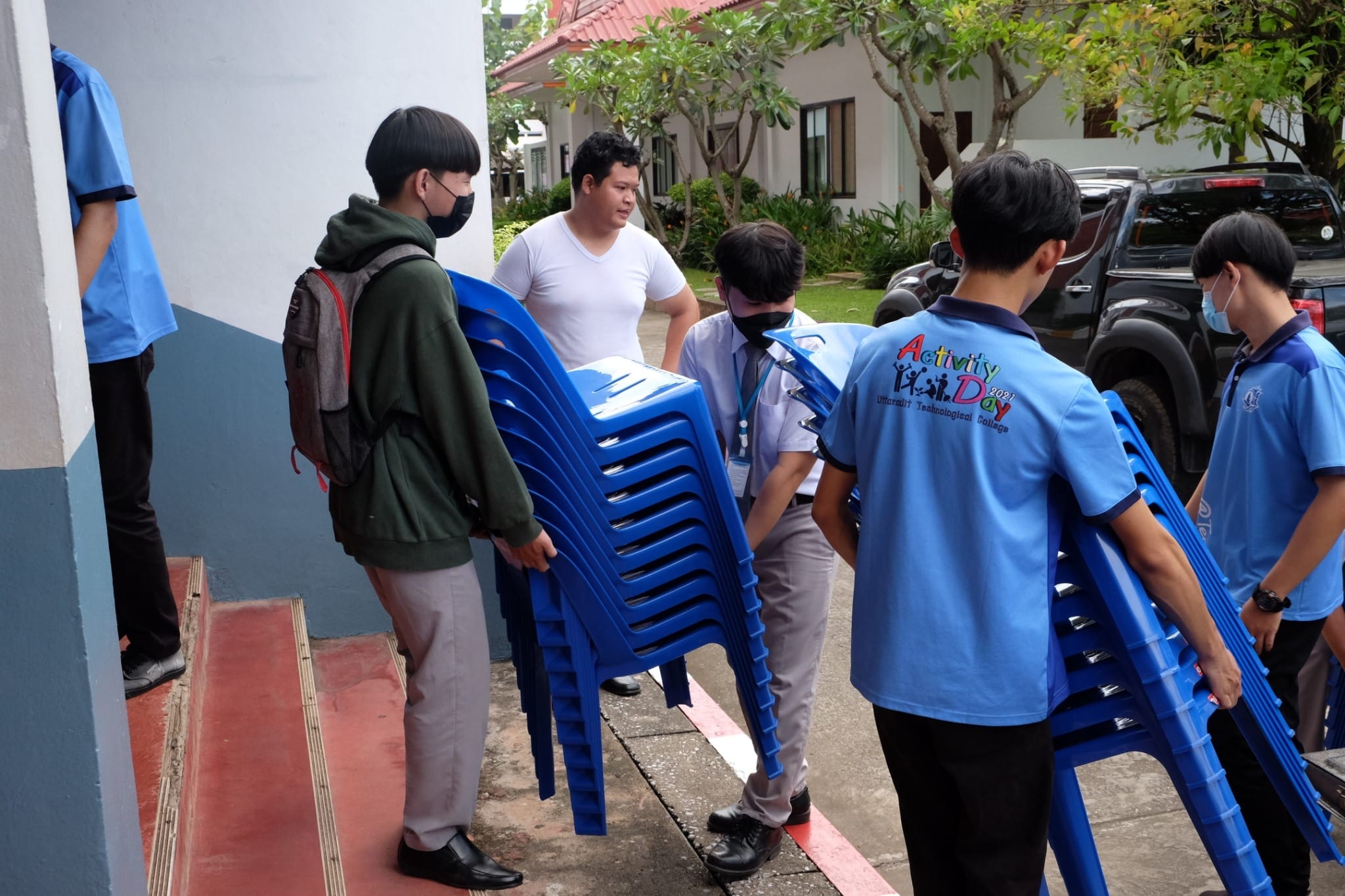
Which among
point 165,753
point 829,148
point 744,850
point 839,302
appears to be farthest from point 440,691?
point 829,148

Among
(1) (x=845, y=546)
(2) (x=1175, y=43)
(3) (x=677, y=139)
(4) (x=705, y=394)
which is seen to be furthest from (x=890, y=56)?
(3) (x=677, y=139)

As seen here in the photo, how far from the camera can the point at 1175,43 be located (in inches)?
399

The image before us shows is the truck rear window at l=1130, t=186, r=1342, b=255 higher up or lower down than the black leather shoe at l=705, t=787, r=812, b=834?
higher up

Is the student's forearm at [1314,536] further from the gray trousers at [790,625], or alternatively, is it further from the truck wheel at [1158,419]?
the truck wheel at [1158,419]

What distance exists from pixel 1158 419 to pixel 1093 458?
17.3ft

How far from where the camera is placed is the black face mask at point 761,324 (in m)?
3.29

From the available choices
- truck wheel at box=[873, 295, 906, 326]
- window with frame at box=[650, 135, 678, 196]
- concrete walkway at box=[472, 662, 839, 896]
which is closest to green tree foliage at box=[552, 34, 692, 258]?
window with frame at box=[650, 135, 678, 196]

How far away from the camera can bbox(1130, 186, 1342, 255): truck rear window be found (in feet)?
25.0

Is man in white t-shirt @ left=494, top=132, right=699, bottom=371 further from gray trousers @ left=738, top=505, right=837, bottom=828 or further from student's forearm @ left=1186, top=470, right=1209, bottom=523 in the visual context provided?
student's forearm @ left=1186, top=470, right=1209, bottom=523

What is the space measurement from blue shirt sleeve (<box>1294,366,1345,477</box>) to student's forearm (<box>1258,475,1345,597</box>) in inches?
1.4

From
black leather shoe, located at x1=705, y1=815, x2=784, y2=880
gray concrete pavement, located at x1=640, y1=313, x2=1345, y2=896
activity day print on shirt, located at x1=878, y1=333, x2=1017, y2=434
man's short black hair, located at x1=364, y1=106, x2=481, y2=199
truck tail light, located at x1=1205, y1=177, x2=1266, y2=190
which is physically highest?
man's short black hair, located at x1=364, y1=106, x2=481, y2=199

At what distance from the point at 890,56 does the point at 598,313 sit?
10.1m

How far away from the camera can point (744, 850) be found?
3.28 metres

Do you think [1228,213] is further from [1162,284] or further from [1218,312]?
[1218,312]
